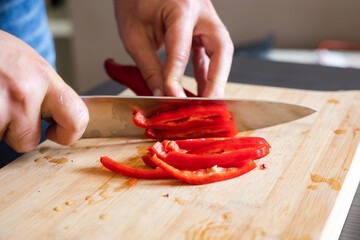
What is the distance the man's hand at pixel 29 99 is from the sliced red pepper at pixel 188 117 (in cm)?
28

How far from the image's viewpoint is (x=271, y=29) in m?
4.00

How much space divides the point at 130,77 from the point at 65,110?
22.2 inches

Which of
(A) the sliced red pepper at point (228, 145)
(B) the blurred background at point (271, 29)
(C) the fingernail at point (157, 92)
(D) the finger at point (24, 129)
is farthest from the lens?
(B) the blurred background at point (271, 29)

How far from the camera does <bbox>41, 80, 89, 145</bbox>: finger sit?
1168mm

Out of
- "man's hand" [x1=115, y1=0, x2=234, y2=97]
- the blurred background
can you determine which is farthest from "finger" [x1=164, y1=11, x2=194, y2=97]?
the blurred background

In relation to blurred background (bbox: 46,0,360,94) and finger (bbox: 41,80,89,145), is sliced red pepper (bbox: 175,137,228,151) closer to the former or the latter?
finger (bbox: 41,80,89,145)

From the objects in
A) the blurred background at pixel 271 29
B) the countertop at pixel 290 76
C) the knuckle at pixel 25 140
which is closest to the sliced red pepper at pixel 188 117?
the knuckle at pixel 25 140

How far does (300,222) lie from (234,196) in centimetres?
19

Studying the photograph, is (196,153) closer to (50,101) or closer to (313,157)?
(313,157)

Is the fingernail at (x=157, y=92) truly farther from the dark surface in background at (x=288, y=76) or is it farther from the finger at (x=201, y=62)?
the dark surface in background at (x=288, y=76)

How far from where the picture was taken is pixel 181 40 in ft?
5.13

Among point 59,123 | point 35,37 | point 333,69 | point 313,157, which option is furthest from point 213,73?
point 333,69

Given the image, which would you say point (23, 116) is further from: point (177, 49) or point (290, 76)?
point (290, 76)

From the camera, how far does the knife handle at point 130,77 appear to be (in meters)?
1.69
